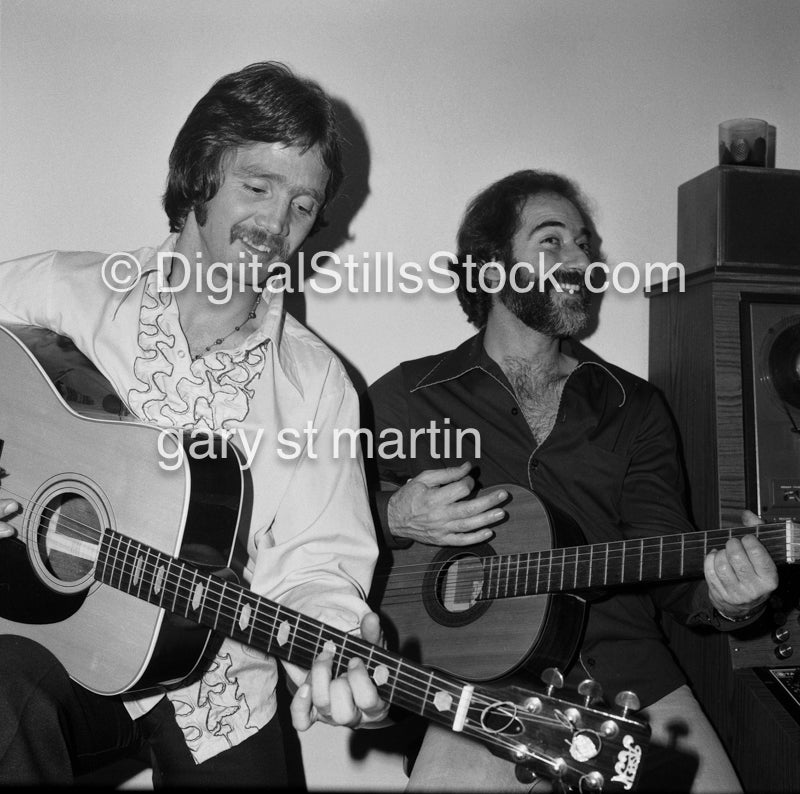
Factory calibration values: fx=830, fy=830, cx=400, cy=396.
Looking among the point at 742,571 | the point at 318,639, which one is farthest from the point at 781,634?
the point at 318,639

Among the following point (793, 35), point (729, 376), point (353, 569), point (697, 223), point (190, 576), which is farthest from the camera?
point (793, 35)

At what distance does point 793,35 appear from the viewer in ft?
8.42

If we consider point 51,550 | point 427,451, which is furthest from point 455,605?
point 51,550

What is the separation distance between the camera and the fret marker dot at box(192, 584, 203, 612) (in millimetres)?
1412

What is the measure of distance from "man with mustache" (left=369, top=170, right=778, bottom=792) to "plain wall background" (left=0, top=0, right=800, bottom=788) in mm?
A: 144

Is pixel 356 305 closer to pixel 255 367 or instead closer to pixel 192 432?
pixel 255 367

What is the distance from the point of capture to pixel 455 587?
6.29 ft

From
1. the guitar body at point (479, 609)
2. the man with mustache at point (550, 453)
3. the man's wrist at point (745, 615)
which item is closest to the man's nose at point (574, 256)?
the man with mustache at point (550, 453)

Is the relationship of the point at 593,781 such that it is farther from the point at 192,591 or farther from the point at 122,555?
the point at 122,555

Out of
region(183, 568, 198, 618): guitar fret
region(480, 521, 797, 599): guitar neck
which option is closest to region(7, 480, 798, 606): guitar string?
region(480, 521, 797, 599): guitar neck

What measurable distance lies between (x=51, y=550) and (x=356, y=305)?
109cm

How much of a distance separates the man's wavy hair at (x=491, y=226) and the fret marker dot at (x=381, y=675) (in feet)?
4.24

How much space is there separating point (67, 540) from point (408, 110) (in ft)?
4.84

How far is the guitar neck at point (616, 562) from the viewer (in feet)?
5.22
